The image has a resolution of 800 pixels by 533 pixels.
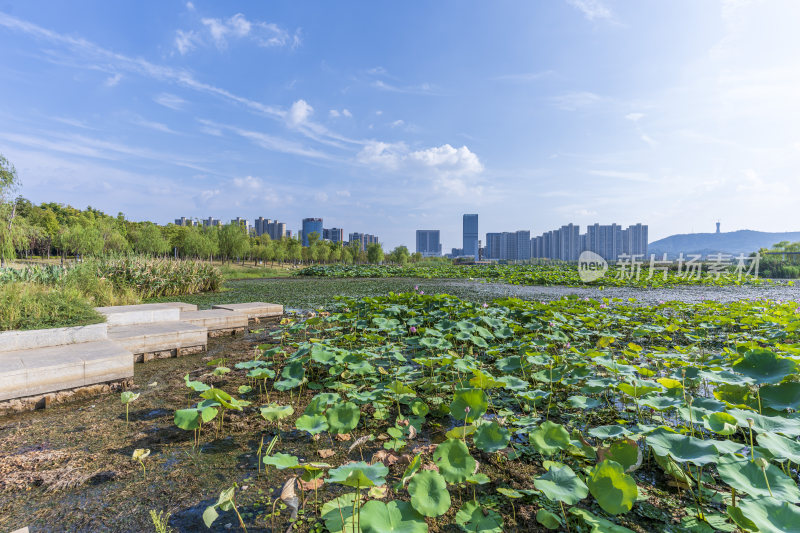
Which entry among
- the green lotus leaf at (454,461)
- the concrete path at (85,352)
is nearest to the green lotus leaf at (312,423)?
the green lotus leaf at (454,461)

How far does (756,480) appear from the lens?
1.51 metres

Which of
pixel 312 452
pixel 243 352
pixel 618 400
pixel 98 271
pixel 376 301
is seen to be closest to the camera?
pixel 312 452

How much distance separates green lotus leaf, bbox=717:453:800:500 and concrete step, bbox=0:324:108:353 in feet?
18.9

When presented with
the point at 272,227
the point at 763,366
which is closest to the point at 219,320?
the point at 763,366

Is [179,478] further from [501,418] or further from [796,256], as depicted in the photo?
[796,256]

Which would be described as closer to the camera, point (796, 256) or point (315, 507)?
point (315, 507)

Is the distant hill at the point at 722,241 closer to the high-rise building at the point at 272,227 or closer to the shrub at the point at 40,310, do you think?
the high-rise building at the point at 272,227

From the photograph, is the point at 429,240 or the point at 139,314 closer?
the point at 139,314

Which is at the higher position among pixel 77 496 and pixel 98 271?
pixel 98 271

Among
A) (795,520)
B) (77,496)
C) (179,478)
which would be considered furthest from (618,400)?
(77,496)

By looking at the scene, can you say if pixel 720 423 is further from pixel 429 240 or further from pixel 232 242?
pixel 429 240

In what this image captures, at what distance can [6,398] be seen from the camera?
298 cm

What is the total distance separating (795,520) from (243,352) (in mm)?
5238

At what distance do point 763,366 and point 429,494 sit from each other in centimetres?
245
